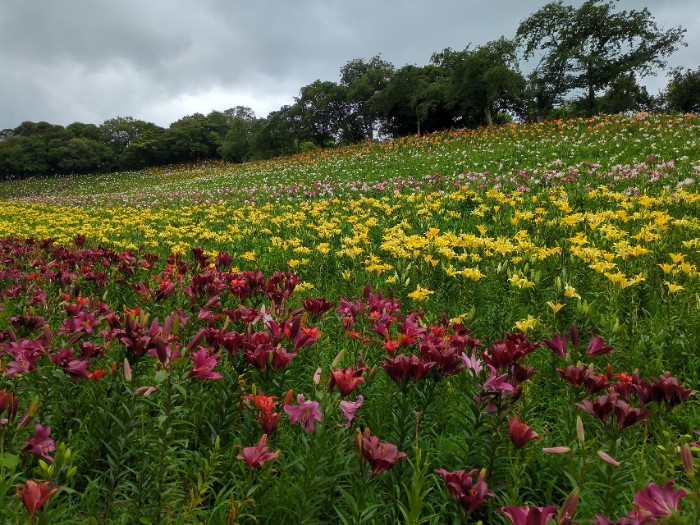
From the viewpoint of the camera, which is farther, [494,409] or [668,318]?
[668,318]

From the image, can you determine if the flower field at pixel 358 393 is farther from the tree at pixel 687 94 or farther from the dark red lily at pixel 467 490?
the tree at pixel 687 94

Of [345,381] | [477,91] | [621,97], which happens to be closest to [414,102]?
[477,91]

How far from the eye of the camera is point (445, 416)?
2420 millimetres

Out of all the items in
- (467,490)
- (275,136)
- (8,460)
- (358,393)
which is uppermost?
(275,136)

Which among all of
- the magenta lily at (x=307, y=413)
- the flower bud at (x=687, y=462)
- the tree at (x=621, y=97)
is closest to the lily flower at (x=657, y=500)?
the flower bud at (x=687, y=462)

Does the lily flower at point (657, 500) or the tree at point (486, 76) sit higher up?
the tree at point (486, 76)

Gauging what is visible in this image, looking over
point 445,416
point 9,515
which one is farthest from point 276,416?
point 445,416

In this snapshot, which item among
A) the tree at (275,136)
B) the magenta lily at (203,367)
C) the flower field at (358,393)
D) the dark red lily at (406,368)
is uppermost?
the tree at (275,136)

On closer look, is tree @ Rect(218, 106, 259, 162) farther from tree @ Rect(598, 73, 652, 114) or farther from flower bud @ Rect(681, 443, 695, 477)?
flower bud @ Rect(681, 443, 695, 477)

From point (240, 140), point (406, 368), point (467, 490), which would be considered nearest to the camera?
point (467, 490)

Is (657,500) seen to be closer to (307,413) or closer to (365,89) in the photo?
(307,413)

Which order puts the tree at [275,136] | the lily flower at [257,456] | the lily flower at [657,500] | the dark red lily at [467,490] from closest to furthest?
the lily flower at [657,500], the dark red lily at [467,490], the lily flower at [257,456], the tree at [275,136]

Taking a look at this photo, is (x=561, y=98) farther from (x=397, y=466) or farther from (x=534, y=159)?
(x=397, y=466)

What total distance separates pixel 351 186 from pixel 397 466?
38.0 ft
